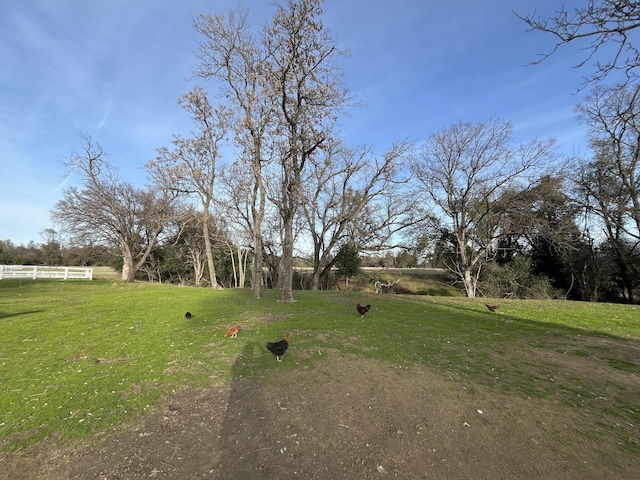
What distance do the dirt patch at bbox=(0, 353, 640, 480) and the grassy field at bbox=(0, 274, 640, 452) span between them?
0.38 m

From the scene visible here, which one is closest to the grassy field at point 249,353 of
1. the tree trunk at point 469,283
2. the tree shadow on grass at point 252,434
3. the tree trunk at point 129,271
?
the tree shadow on grass at point 252,434

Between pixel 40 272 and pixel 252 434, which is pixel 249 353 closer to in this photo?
pixel 252 434

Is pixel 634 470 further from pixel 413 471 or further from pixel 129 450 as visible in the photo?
pixel 129 450

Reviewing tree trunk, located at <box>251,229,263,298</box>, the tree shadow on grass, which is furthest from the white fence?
the tree shadow on grass

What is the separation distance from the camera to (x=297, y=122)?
482 inches

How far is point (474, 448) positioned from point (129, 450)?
3582mm

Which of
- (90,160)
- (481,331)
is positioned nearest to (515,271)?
(481,331)

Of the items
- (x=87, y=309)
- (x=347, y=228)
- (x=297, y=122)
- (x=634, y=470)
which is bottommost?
(x=634, y=470)

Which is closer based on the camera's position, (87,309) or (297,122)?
(87,309)

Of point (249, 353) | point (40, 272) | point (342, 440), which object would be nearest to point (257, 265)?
point (249, 353)

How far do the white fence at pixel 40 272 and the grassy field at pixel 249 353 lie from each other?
49.1 feet

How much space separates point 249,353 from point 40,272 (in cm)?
2465

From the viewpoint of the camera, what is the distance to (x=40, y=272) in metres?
21.9

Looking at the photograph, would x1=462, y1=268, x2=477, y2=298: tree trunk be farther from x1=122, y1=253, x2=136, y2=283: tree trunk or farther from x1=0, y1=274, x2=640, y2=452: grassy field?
x1=122, y1=253, x2=136, y2=283: tree trunk
